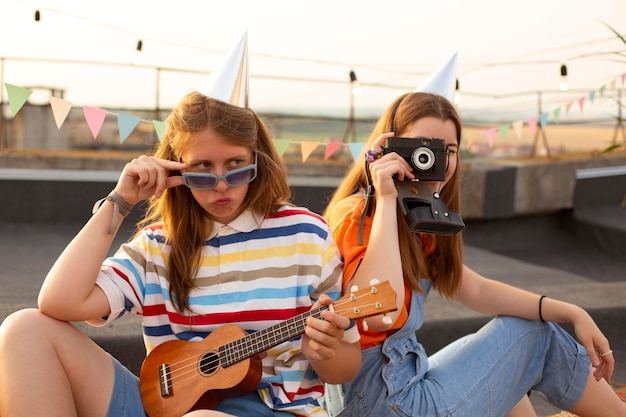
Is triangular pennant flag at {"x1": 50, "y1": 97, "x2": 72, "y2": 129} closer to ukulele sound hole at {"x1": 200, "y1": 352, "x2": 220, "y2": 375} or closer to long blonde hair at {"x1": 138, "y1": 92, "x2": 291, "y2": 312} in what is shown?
long blonde hair at {"x1": 138, "y1": 92, "x2": 291, "y2": 312}

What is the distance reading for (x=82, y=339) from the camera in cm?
181

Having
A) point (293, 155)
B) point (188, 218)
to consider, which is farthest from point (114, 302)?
point (293, 155)

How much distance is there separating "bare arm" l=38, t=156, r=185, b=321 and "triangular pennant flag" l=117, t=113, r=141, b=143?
1267mm

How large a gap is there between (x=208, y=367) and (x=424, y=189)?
0.71m

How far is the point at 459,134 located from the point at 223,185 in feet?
2.39

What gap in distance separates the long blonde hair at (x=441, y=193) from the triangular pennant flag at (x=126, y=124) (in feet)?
3.88

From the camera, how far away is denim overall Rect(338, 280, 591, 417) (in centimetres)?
200

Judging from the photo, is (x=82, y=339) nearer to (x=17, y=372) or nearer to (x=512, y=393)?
(x=17, y=372)

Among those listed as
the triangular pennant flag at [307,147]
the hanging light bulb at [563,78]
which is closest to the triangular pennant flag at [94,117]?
the triangular pennant flag at [307,147]

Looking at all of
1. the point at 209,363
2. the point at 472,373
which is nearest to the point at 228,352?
the point at 209,363

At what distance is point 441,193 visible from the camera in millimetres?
2316

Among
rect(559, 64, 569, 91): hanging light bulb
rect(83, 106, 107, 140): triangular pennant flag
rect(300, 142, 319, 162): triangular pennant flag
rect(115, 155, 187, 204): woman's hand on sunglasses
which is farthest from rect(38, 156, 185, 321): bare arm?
rect(559, 64, 569, 91): hanging light bulb

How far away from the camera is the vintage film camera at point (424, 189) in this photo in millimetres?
2014

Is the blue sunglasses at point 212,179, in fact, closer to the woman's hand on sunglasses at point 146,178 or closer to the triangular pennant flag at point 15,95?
the woman's hand on sunglasses at point 146,178
